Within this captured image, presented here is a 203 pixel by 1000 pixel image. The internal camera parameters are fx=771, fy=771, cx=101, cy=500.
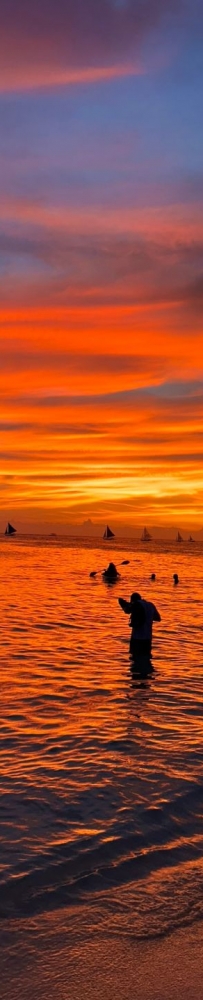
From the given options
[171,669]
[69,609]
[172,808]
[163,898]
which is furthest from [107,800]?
[69,609]

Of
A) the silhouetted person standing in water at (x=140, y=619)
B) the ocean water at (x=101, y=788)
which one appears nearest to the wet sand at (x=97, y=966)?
the ocean water at (x=101, y=788)

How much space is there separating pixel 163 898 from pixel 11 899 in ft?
4.12

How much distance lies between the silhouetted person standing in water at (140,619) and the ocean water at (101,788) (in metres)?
0.54

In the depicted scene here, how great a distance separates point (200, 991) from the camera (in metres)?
4.83

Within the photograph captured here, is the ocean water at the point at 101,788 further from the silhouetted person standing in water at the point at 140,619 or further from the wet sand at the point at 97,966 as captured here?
the silhouetted person standing in water at the point at 140,619

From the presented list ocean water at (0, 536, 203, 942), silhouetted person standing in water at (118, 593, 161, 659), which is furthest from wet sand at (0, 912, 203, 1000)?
silhouetted person standing in water at (118, 593, 161, 659)

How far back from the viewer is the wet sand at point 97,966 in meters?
4.89

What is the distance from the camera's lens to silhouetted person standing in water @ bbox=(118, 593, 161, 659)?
56.8 ft

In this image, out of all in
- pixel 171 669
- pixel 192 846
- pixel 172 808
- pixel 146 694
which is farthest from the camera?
pixel 171 669

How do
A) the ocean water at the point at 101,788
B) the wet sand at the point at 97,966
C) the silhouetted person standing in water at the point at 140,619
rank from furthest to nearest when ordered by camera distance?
the silhouetted person standing in water at the point at 140,619, the ocean water at the point at 101,788, the wet sand at the point at 97,966

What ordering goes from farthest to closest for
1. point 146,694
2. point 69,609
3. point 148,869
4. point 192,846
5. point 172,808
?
point 69,609, point 146,694, point 172,808, point 192,846, point 148,869

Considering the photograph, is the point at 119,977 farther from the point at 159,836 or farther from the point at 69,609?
the point at 69,609

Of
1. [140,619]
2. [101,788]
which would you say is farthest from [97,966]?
[140,619]

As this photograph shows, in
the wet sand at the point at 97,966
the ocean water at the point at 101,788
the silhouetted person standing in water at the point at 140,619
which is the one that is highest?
the silhouetted person standing in water at the point at 140,619
